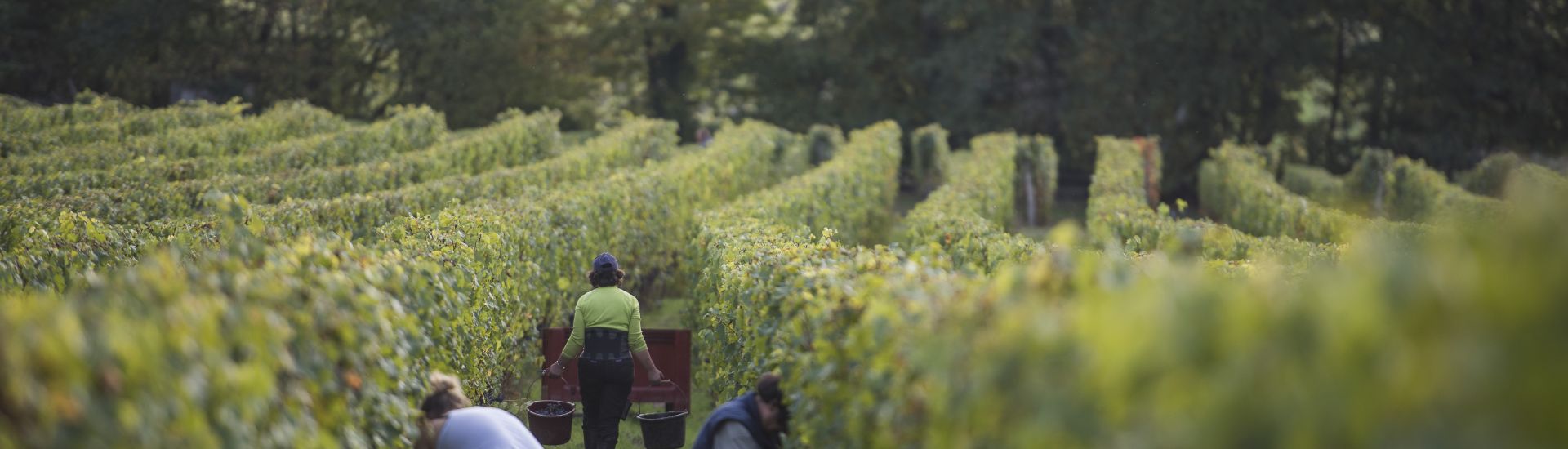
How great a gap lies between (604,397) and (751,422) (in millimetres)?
2816

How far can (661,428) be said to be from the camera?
948 cm

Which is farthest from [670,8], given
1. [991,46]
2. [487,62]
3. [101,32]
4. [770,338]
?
[770,338]

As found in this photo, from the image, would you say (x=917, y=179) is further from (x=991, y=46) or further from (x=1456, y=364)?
(x=1456, y=364)

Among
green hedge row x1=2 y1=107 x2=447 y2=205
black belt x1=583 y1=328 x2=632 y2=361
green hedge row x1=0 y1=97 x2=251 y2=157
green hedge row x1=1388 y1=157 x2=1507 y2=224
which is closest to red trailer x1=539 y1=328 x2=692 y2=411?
black belt x1=583 y1=328 x2=632 y2=361

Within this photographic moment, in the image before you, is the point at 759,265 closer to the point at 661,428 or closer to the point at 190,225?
the point at 661,428

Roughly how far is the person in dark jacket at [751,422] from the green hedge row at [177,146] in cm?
1016

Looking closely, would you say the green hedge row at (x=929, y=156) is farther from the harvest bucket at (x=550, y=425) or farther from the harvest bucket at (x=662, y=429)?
the harvest bucket at (x=550, y=425)

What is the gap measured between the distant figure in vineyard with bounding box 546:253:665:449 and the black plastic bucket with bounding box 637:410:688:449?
0.28m

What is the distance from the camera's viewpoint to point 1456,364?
2533 mm

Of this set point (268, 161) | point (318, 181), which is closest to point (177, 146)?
point (268, 161)

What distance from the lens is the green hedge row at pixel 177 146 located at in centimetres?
1586

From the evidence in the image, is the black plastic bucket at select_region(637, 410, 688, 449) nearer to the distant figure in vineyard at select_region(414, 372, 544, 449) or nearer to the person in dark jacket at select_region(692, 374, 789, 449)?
the person in dark jacket at select_region(692, 374, 789, 449)

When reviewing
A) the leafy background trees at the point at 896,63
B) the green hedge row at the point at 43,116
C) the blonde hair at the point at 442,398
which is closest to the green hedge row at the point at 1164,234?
the blonde hair at the point at 442,398

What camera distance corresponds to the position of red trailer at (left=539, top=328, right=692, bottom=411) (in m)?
10.1
